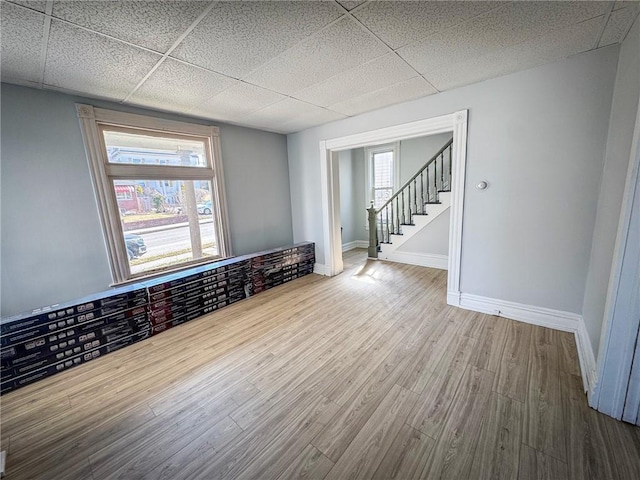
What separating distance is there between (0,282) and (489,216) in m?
4.57

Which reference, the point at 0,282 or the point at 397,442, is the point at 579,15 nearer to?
the point at 397,442

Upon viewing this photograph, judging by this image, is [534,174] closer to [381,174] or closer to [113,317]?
[381,174]

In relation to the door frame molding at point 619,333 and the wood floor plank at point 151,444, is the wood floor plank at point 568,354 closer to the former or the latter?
the door frame molding at point 619,333

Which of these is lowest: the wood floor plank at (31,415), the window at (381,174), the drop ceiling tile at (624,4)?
the wood floor plank at (31,415)

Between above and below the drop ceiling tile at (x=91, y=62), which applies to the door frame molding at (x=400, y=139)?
below

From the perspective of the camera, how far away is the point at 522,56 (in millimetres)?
1994

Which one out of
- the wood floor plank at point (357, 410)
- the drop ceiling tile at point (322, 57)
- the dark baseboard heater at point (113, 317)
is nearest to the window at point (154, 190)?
the dark baseboard heater at point (113, 317)

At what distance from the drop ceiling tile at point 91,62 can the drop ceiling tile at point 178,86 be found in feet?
0.34

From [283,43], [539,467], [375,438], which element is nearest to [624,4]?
[283,43]

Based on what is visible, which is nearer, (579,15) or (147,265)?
(579,15)

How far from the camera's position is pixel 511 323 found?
256 cm

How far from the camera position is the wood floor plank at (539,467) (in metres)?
1.21

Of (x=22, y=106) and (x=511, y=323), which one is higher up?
(x=22, y=106)

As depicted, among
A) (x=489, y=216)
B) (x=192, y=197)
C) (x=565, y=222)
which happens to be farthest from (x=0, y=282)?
(x=565, y=222)
